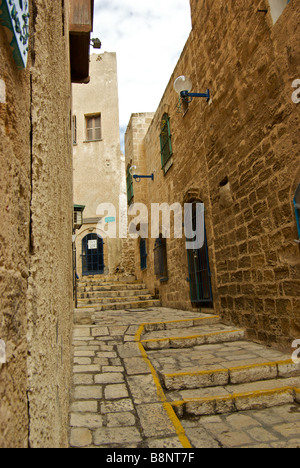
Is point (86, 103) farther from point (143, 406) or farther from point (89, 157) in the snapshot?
point (143, 406)

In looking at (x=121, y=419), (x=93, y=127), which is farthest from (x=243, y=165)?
(x=93, y=127)

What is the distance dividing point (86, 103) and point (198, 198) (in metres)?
11.6

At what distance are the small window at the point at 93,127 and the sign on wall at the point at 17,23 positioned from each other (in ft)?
50.1

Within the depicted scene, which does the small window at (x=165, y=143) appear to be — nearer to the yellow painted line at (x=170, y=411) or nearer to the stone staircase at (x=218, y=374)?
the stone staircase at (x=218, y=374)

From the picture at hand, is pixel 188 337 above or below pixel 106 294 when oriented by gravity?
below

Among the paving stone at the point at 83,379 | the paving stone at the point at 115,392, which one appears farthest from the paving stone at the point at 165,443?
the paving stone at the point at 83,379

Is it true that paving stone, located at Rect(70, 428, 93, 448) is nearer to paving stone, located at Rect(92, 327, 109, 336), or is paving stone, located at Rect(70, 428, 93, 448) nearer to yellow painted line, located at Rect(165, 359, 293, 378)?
yellow painted line, located at Rect(165, 359, 293, 378)

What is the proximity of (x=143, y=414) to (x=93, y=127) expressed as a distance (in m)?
14.9

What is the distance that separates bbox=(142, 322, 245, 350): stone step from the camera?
419 centimetres

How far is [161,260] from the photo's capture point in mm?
8492

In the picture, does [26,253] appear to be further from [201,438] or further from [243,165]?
[243,165]

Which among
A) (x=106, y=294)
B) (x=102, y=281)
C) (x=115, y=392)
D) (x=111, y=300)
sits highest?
(x=102, y=281)

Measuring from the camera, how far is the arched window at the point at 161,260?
8367 mm
